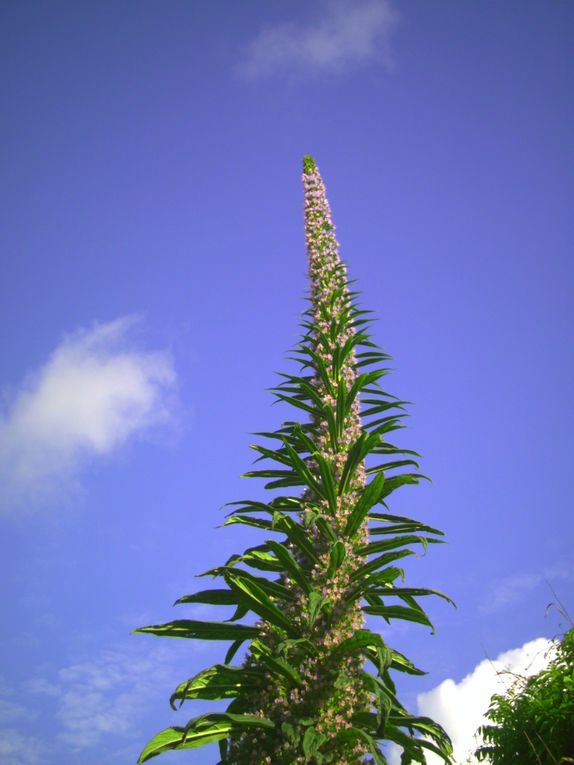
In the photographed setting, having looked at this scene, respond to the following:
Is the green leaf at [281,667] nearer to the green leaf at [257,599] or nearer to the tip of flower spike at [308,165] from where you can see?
the green leaf at [257,599]

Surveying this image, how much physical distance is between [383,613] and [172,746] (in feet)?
6.47

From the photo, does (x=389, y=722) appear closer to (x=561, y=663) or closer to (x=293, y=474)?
(x=561, y=663)

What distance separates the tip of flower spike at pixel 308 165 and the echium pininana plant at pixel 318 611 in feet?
11.4

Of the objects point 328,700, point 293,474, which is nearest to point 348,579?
point 328,700

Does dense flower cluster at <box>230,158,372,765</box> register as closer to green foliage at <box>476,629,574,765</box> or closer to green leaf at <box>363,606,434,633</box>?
green leaf at <box>363,606,434,633</box>

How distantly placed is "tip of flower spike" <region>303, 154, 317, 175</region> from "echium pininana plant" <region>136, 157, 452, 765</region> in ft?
11.4

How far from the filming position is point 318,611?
4543 mm

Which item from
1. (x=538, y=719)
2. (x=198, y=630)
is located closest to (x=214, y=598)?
(x=198, y=630)

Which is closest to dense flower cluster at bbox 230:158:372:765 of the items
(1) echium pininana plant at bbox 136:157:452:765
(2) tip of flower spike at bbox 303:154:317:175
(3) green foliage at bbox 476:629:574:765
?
(1) echium pininana plant at bbox 136:157:452:765

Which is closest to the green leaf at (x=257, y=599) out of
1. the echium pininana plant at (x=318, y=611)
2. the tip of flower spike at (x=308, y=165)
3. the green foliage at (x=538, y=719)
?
the echium pininana plant at (x=318, y=611)

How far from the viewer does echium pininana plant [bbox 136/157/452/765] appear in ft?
14.3

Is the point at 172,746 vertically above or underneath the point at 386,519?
underneath

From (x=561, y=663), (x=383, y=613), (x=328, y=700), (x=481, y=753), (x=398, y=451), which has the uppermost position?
(x=398, y=451)

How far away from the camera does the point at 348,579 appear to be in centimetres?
507
